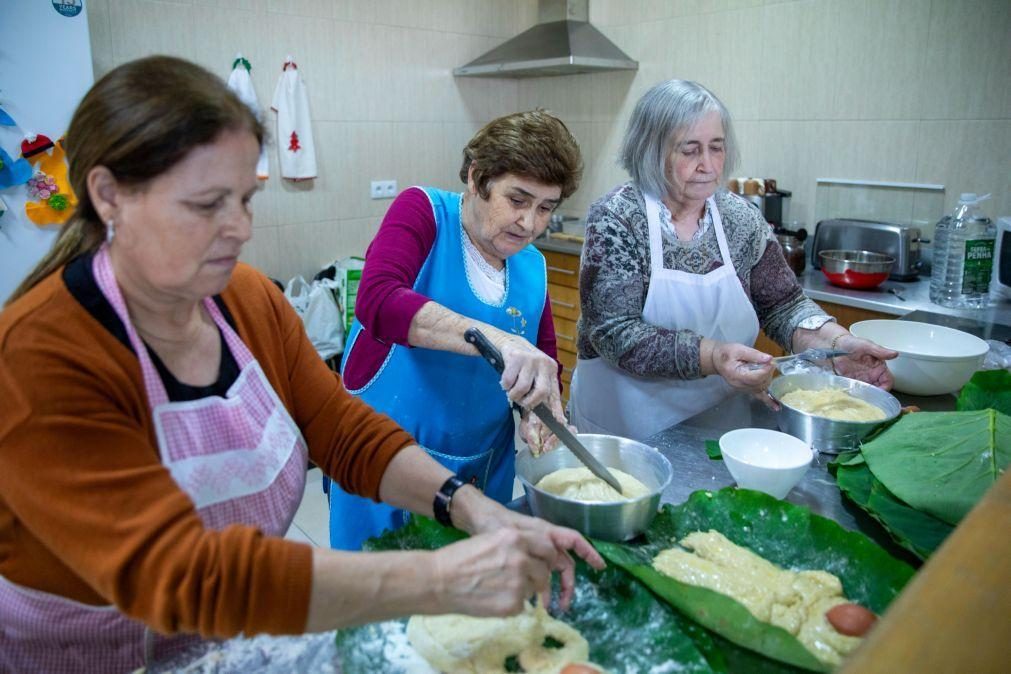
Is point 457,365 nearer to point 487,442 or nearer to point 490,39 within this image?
point 487,442

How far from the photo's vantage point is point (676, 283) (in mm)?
1907

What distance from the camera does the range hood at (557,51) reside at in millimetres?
3893

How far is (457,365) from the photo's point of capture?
1.68 meters

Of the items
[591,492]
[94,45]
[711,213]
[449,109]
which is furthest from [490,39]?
[591,492]

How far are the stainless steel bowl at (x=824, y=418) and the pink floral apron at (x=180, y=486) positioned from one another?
3.30 feet

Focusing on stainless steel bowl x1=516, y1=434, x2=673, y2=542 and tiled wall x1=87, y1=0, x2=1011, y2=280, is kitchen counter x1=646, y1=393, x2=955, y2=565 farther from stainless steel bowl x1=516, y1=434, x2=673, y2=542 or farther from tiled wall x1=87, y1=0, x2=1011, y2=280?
tiled wall x1=87, y1=0, x2=1011, y2=280

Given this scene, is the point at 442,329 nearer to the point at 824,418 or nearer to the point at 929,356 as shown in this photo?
the point at 824,418

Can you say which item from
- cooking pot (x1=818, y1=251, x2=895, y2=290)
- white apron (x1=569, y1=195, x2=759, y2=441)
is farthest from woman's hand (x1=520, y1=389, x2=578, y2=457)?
cooking pot (x1=818, y1=251, x2=895, y2=290)

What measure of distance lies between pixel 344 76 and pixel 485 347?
303 centimetres

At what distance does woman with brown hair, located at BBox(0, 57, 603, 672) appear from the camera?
782mm

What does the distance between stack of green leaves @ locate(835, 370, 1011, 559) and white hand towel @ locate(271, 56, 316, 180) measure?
3.08 meters

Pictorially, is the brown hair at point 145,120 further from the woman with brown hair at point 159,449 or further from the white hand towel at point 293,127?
the white hand towel at point 293,127

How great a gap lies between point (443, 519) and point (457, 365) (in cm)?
57

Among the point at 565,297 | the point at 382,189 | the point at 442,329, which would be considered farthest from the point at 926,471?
the point at 382,189
